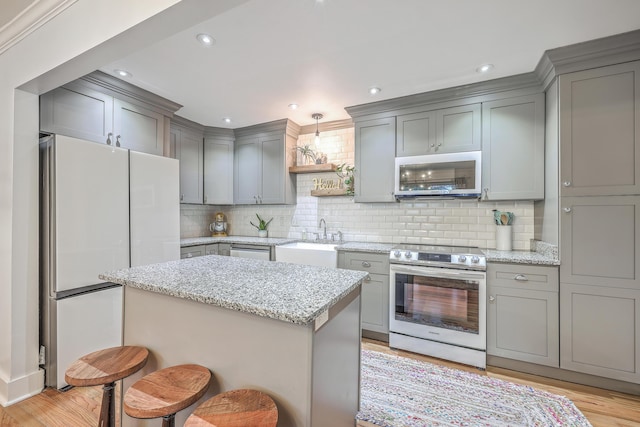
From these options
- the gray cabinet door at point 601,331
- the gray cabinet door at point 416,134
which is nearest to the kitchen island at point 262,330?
the gray cabinet door at point 601,331

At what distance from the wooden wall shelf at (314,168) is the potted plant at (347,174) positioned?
0.31 ft

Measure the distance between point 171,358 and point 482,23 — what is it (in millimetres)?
2811

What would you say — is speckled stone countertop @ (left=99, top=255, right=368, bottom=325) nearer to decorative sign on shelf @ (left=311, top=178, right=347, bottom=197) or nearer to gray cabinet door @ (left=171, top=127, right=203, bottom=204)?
decorative sign on shelf @ (left=311, top=178, right=347, bottom=197)

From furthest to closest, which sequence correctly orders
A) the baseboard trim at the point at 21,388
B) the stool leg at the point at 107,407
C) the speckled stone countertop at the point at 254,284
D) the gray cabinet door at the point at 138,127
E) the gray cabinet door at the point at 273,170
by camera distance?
1. the gray cabinet door at the point at 273,170
2. the gray cabinet door at the point at 138,127
3. the baseboard trim at the point at 21,388
4. the stool leg at the point at 107,407
5. the speckled stone countertop at the point at 254,284

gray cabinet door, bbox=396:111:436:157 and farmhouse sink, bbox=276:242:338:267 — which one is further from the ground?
gray cabinet door, bbox=396:111:436:157

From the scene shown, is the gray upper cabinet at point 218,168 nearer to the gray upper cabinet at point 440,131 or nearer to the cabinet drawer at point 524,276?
the gray upper cabinet at point 440,131

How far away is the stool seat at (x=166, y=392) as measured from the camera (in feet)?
3.13

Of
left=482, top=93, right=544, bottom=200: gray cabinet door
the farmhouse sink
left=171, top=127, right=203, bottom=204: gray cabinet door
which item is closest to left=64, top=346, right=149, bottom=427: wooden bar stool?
the farmhouse sink

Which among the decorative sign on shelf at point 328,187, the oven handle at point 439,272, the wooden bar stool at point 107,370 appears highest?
the decorative sign on shelf at point 328,187

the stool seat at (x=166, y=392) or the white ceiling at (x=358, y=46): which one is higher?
the white ceiling at (x=358, y=46)

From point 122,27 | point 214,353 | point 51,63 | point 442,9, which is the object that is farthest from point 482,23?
point 51,63

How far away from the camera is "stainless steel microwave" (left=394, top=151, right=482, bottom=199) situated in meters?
2.76

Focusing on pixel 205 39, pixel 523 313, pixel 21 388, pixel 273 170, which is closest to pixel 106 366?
pixel 21 388

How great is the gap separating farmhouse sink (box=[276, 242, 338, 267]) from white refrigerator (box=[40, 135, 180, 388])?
1.45 m
